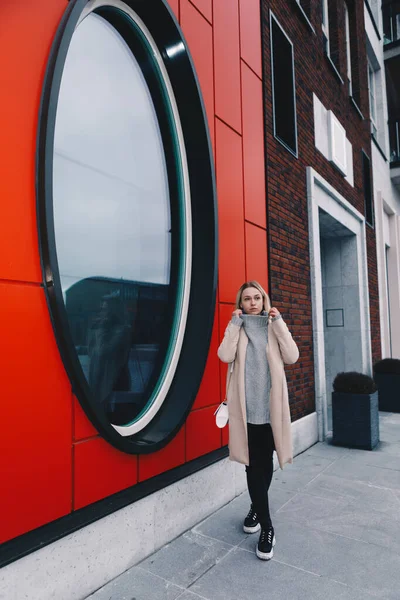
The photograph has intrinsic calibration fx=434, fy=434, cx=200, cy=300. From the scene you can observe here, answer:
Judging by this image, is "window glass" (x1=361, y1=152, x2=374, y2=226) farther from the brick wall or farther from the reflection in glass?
the reflection in glass

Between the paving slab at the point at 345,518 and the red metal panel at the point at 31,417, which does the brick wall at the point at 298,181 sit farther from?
the red metal panel at the point at 31,417

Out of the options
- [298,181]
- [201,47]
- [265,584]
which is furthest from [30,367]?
[298,181]

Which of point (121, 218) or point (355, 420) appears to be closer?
point (121, 218)

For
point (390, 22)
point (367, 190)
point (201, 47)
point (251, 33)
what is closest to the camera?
point (201, 47)

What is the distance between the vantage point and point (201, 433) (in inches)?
153

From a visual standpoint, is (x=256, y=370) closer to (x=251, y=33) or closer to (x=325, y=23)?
(x=251, y=33)

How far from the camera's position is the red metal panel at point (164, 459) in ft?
10.4

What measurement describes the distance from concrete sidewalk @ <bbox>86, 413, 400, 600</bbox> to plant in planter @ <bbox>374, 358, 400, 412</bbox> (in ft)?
15.4

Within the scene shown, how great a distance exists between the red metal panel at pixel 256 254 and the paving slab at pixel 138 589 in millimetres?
2989

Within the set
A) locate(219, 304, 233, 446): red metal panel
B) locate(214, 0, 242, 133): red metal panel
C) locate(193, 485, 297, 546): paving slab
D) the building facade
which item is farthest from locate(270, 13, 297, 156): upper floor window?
locate(193, 485, 297, 546): paving slab

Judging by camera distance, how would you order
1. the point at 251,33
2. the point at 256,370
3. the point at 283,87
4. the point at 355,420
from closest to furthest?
the point at 256,370 < the point at 251,33 < the point at 355,420 < the point at 283,87

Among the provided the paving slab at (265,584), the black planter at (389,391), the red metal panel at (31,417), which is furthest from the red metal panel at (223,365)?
the black planter at (389,391)

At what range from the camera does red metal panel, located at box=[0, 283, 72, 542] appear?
2215 millimetres

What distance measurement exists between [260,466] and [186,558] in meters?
0.81
